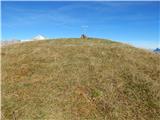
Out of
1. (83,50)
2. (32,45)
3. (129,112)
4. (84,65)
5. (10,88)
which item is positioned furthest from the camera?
(32,45)

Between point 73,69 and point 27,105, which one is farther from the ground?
point 73,69

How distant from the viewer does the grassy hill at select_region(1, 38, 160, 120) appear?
27.0 meters

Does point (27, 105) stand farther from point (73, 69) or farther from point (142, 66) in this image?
point (142, 66)

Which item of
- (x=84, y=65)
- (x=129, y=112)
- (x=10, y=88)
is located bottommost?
(x=129, y=112)

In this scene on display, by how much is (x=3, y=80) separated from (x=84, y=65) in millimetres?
11098

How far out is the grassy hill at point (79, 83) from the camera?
26969mm

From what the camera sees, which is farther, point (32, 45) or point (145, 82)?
point (32, 45)

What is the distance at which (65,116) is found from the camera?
25750 millimetres

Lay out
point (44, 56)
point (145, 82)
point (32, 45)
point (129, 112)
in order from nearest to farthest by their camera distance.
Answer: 1. point (129, 112)
2. point (145, 82)
3. point (44, 56)
4. point (32, 45)

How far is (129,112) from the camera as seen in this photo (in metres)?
27.7

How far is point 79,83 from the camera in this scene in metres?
31.6

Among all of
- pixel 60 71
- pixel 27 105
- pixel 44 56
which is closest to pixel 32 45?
pixel 44 56

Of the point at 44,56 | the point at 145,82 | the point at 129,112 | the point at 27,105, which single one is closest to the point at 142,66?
the point at 145,82

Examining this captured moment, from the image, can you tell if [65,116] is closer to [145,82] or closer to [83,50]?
[145,82]
